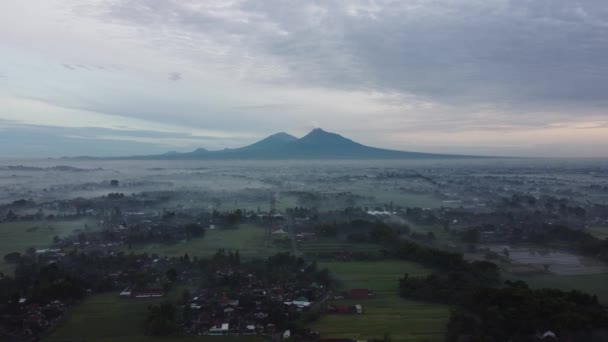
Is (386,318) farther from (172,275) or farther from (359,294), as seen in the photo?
(172,275)

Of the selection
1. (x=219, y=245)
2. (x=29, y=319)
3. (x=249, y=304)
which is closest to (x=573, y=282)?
(x=249, y=304)

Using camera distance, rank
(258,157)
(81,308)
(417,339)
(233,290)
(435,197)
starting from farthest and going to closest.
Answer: (258,157) < (435,197) < (233,290) < (81,308) < (417,339)

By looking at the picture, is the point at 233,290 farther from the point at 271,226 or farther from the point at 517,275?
the point at 271,226

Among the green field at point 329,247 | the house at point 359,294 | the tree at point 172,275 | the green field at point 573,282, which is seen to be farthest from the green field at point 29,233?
the green field at point 573,282

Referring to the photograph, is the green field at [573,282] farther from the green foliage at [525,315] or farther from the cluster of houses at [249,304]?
the cluster of houses at [249,304]

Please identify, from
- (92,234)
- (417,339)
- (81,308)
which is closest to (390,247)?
(417,339)

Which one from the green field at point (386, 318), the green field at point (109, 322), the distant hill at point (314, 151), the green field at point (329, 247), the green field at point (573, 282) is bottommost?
the green field at point (109, 322)

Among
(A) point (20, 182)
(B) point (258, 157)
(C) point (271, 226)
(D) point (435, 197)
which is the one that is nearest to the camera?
(C) point (271, 226)
